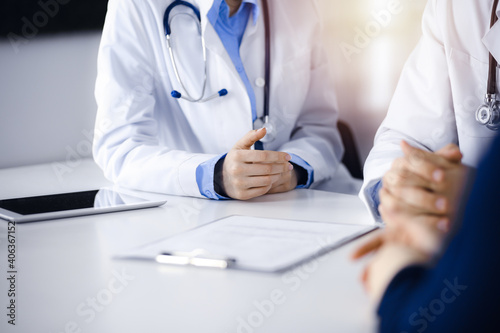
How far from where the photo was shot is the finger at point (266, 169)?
103cm

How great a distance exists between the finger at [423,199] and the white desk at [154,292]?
10 centimetres

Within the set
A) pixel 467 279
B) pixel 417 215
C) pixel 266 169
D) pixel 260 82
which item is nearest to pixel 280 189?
pixel 266 169

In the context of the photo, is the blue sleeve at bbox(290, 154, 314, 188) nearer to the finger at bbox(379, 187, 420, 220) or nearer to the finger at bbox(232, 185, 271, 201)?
the finger at bbox(232, 185, 271, 201)

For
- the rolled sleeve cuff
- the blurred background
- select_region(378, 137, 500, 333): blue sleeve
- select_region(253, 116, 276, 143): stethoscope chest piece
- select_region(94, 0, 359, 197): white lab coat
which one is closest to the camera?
select_region(378, 137, 500, 333): blue sleeve

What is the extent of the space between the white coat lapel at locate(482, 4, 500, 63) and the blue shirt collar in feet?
1.83

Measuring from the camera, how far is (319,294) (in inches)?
21.5

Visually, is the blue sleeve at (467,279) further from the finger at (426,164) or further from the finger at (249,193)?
the finger at (249,193)

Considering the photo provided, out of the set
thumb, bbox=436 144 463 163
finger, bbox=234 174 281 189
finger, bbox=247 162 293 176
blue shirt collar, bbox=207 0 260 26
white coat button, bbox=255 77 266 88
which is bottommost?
finger, bbox=234 174 281 189

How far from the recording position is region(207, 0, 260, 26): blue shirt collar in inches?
49.6

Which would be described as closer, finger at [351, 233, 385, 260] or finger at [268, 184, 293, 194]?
finger at [351, 233, 385, 260]

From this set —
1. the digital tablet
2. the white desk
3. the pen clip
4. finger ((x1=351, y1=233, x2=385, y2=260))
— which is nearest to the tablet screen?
the digital tablet

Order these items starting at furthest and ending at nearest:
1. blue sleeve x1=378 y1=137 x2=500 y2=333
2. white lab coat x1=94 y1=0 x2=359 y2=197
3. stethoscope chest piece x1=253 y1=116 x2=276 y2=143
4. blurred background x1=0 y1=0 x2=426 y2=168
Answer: blurred background x1=0 y1=0 x2=426 y2=168, stethoscope chest piece x1=253 y1=116 x2=276 y2=143, white lab coat x1=94 y1=0 x2=359 y2=197, blue sleeve x1=378 y1=137 x2=500 y2=333

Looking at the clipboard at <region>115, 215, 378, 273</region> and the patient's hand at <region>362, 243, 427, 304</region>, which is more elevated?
the patient's hand at <region>362, 243, 427, 304</region>

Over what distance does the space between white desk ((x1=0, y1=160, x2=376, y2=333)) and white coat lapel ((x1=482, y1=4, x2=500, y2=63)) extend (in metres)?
0.55
